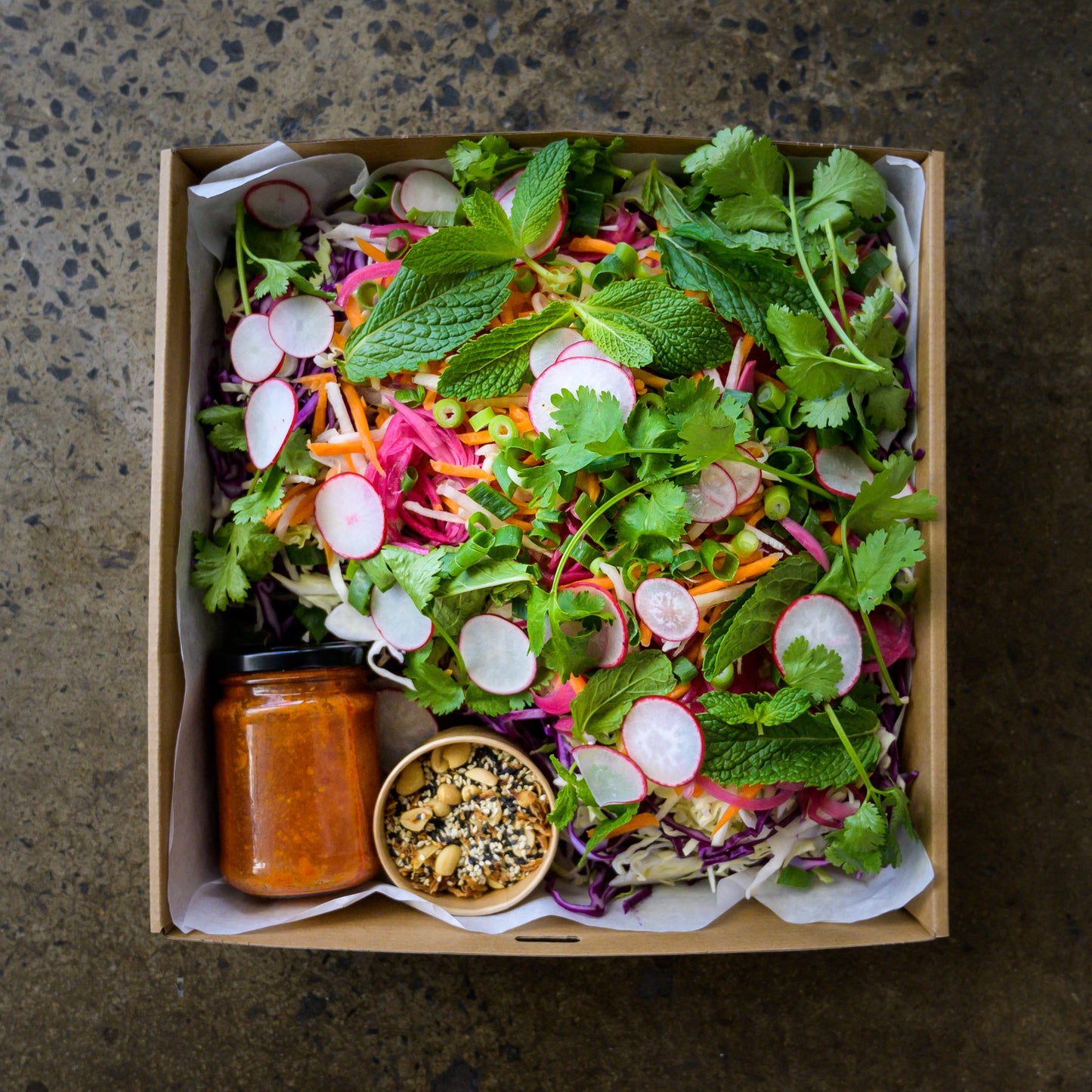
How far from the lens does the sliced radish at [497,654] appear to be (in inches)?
60.1

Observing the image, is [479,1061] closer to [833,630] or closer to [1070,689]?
[833,630]

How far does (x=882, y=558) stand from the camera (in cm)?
143

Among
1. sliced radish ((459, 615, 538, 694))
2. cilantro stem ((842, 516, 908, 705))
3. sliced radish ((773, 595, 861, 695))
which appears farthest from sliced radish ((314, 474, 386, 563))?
cilantro stem ((842, 516, 908, 705))

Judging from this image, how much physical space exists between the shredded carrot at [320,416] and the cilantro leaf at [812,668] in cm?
94

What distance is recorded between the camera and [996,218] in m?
1.86

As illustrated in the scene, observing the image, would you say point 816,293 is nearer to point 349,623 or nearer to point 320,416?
point 320,416

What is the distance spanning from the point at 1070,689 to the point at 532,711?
1.22 m

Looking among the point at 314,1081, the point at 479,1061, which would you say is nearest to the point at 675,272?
the point at 479,1061

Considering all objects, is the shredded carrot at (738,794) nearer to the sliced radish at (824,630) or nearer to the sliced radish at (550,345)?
the sliced radish at (824,630)

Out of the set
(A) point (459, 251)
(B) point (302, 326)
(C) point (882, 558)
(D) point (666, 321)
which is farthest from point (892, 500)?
(B) point (302, 326)

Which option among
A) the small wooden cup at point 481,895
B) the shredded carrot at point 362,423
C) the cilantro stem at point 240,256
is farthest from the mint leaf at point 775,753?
the cilantro stem at point 240,256

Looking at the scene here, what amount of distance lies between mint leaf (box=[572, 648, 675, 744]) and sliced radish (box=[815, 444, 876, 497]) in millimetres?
435

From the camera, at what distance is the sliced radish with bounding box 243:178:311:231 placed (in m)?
1.62

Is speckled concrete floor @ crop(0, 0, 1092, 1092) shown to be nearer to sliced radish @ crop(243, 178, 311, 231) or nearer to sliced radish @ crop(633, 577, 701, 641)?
sliced radish @ crop(243, 178, 311, 231)
